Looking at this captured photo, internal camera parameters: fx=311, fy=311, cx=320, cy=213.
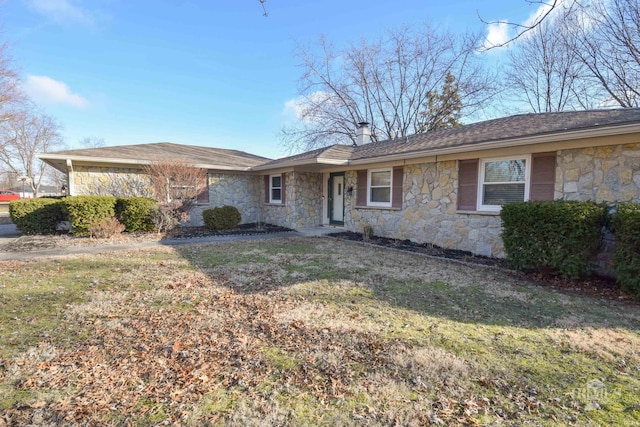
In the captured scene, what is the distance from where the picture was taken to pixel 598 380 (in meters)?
2.48

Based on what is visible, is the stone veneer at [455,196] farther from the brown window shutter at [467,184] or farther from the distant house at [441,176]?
the brown window shutter at [467,184]

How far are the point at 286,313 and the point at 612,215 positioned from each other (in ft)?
16.7

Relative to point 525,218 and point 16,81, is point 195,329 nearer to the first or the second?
point 525,218

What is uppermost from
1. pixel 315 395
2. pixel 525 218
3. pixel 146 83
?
pixel 146 83

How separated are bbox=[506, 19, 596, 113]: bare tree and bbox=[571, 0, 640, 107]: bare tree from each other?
26.9 inches

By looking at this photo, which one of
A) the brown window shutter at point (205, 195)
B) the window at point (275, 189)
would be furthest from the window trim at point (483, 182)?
the brown window shutter at point (205, 195)

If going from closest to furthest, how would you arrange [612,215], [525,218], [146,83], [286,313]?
[286,313]
[612,215]
[525,218]
[146,83]

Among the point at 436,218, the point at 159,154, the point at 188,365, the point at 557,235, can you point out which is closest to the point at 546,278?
the point at 557,235

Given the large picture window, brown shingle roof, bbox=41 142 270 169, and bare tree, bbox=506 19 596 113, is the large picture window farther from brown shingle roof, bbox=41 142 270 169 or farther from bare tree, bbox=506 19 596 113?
bare tree, bbox=506 19 596 113

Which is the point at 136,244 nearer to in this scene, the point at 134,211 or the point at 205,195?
Result: the point at 134,211

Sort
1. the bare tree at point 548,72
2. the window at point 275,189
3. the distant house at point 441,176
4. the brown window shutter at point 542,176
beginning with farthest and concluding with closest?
the bare tree at point 548,72 → the window at point 275,189 → the brown window shutter at point 542,176 → the distant house at point 441,176

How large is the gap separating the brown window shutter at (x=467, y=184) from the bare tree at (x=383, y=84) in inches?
597

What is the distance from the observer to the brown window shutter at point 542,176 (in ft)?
20.6

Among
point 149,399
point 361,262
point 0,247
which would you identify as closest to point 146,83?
point 0,247
